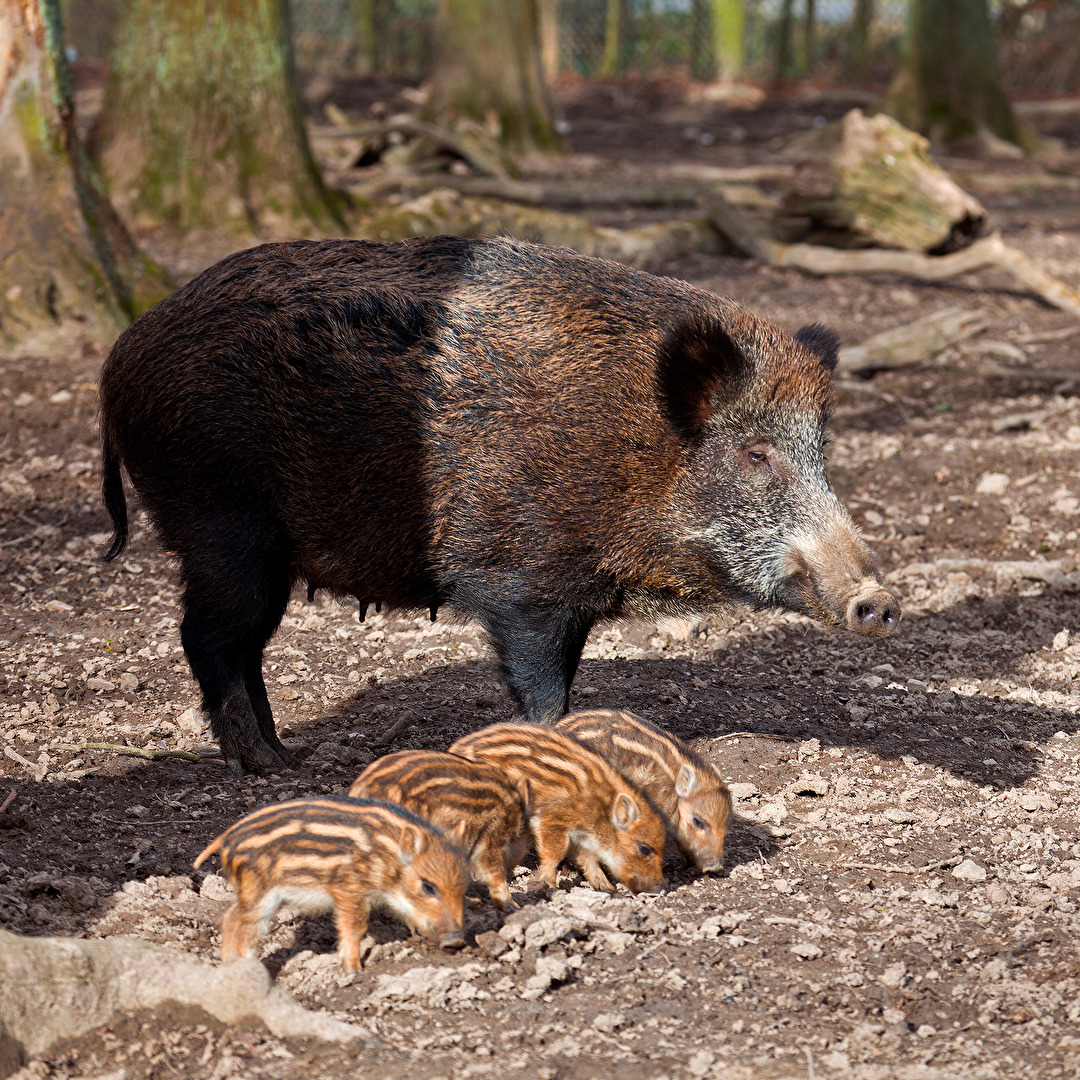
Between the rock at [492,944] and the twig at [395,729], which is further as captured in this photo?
the twig at [395,729]

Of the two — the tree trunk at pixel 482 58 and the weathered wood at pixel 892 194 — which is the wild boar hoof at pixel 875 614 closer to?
the weathered wood at pixel 892 194

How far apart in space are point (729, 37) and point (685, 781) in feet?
81.5

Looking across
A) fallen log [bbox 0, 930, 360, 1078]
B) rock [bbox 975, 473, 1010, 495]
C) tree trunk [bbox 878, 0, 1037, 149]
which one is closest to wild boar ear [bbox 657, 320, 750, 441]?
fallen log [bbox 0, 930, 360, 1078]

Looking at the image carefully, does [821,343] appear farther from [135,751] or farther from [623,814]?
[135,751]

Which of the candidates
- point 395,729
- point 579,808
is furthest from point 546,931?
point 395,729

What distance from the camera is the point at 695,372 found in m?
4.21

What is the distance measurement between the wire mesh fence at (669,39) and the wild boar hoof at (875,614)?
22.2 metres

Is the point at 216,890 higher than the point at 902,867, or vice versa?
the point at 216,890

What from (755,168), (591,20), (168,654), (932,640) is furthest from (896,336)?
(591,20)

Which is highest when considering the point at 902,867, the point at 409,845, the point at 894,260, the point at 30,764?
the point at 894,260

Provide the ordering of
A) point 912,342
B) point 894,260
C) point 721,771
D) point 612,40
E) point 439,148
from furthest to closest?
1. point 612,40
2. point 439,148
3. point 894,260
4. point 912,342
5. point 721,771

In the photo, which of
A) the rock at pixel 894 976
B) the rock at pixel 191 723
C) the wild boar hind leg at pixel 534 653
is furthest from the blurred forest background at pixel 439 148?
the rock at pixel 894 976

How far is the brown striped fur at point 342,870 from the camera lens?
3154 millimetres

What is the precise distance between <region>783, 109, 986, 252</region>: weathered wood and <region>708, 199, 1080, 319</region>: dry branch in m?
0.16
